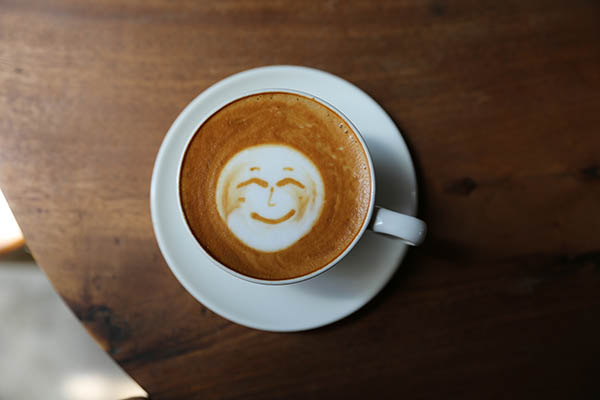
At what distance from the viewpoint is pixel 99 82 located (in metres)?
0.69

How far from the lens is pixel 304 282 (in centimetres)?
66

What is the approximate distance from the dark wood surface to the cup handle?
17cm

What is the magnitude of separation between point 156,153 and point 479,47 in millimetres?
587

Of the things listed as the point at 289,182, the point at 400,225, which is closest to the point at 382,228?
the point at 400,225

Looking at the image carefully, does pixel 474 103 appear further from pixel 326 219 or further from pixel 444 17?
pixel 326 219

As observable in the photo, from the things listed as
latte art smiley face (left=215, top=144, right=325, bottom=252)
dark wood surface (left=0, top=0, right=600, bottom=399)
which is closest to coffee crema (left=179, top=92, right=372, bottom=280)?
latte art smiley face (left=215, top=144, right=325, bottom=252)

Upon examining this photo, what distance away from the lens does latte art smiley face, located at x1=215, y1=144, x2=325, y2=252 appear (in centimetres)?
58

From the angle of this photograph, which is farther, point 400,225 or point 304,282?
point 304,282

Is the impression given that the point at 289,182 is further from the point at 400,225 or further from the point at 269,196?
the point at 400,225

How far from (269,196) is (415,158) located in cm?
27

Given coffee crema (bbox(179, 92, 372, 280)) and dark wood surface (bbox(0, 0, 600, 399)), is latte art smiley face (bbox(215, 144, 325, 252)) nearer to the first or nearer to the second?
coffee crema (bbox(179, 92, 372, 280))

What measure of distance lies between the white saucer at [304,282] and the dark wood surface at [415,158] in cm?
4

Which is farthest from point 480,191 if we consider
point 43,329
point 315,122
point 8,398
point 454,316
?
point 8,398

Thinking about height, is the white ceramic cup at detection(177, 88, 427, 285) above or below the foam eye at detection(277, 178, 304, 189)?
below
